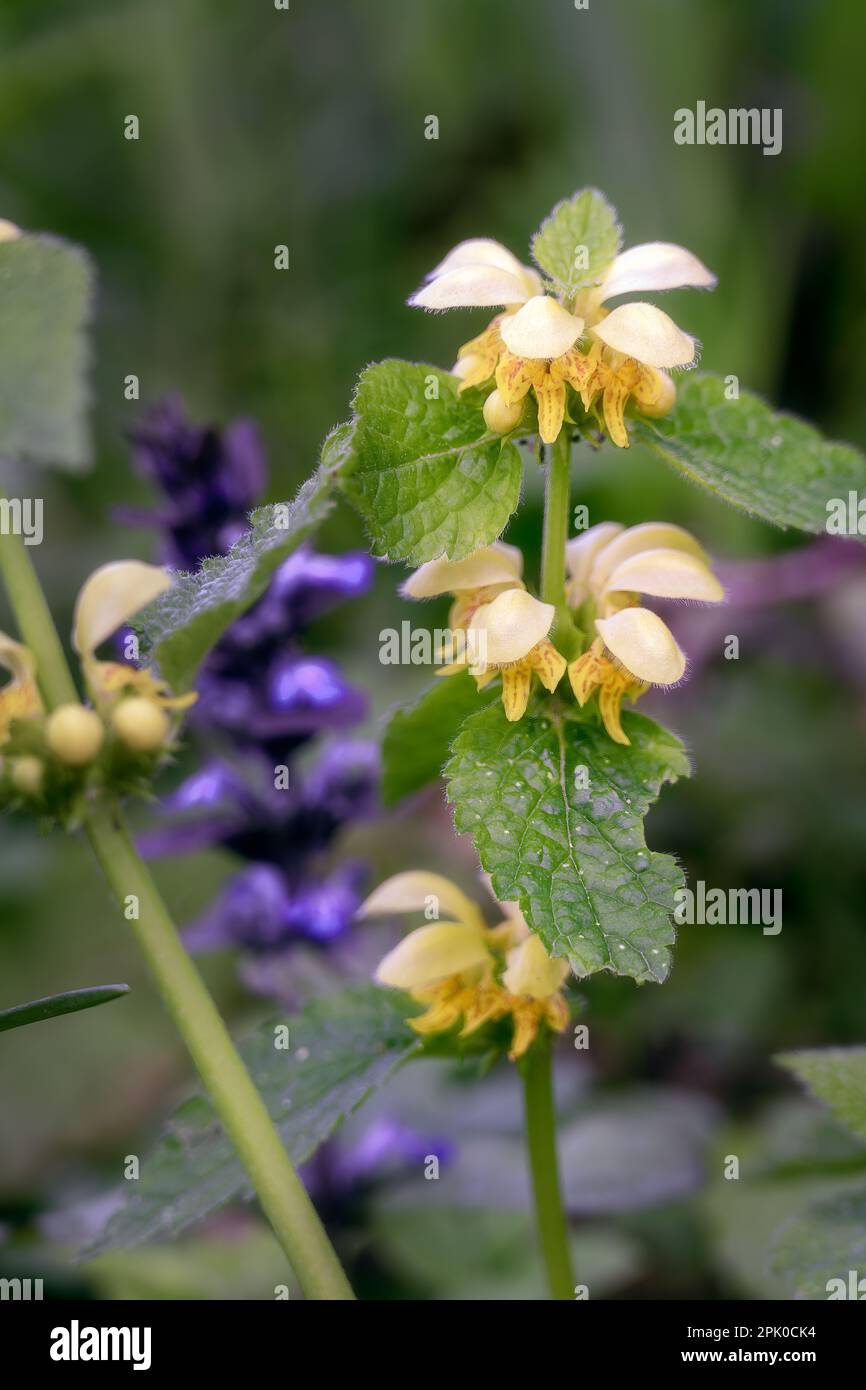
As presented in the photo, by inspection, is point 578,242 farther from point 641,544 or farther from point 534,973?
point 534,973

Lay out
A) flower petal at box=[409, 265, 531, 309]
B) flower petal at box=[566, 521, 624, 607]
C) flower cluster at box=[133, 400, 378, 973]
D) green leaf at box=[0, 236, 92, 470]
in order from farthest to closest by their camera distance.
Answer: flower cluster at box=[133, 400, 378, 973] < flower petal at box=[566, 521, 624, 607] < flower petal at box=[409, 265, 531, 309] < green leaf at box=[0, 236, 92, 470]

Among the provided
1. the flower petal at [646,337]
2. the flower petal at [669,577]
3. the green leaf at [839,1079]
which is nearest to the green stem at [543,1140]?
the green leaf at [839,1079]

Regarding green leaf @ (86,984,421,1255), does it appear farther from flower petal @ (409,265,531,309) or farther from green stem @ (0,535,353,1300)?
flower petal @ (409,265,531,309)

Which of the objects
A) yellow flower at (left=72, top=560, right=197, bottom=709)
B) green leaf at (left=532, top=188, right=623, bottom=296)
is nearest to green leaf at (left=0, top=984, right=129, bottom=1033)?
yellow flower at (left=72, top=560, right=197, bottom=709)

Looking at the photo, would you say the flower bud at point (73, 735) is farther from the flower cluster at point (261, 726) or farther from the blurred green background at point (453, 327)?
the blurred green background at point (453, 327)

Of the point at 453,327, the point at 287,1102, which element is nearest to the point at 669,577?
the point at 287,1102

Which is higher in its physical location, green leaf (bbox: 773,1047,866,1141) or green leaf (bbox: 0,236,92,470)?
green leaf (bbox: 0,236,92,470)
